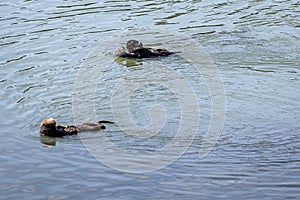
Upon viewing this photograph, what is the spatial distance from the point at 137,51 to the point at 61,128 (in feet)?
14.1

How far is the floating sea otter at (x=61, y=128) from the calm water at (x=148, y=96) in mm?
107

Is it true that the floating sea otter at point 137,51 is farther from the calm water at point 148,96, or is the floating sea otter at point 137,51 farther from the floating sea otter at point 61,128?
the floating sea otter at point 61,128

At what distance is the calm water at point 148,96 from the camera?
29.5 ft

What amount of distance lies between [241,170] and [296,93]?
10.6 feet

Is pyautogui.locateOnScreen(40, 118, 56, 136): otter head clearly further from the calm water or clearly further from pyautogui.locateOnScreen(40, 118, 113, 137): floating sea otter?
the calm water

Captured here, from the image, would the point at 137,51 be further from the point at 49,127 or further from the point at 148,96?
the point at 49,127

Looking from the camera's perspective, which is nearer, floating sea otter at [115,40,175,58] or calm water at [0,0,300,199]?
calm water at [0,0,300,199]

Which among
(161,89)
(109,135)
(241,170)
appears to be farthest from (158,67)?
(241,170)

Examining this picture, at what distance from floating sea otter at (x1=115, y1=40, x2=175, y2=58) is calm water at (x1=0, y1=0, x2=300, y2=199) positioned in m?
0.16

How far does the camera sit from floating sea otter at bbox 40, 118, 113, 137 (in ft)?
34.6

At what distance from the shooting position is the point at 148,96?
12.2 metres

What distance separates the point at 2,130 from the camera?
11.0m

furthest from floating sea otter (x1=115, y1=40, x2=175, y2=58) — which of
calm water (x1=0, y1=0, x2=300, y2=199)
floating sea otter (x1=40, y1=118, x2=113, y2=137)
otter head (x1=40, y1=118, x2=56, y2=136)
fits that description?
otter head (x1=40, y1=118, x2=56, y2=136)

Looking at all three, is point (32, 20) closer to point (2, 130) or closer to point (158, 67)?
point (158, 67)
